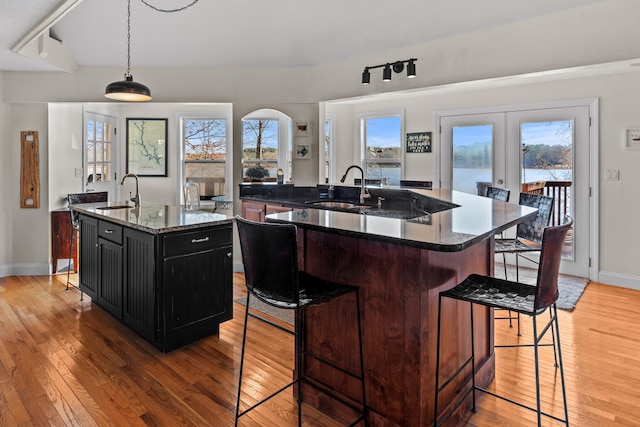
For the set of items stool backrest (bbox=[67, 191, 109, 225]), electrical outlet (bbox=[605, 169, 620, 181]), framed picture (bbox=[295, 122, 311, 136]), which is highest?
framed picture (bbox=[295, 122, 311, 136])

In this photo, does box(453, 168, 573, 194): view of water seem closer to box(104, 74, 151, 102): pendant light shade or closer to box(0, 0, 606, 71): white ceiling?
box(0, 0, 606, 71): white ceiling

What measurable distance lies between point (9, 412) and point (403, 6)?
14.0 ft

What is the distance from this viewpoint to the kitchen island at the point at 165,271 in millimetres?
2791

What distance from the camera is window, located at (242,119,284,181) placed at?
5715 mm

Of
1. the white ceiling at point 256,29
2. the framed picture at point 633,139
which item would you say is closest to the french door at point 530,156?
the framed picture at point 633,139

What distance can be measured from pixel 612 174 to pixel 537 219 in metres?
2.24

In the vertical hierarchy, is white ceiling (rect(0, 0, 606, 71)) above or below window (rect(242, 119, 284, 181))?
above

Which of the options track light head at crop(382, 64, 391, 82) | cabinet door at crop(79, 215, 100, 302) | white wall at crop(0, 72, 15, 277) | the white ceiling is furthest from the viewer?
white wall at crop(0, 72, 15, 277)

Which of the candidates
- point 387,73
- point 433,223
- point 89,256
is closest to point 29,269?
point 89,256

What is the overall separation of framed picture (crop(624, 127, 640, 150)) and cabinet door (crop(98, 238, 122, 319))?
205 inches

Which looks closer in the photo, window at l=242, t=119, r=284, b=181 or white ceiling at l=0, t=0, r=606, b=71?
white ceiling at l=0, t=0, r=606, b=71

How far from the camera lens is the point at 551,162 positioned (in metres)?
4.91

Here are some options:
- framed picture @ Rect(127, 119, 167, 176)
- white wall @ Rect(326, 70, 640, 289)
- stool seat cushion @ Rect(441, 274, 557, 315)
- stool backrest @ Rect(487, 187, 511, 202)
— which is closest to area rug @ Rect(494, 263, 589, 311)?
white wall @ Rect(326, 70, 640, 289)

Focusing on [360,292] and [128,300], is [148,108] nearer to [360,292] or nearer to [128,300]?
[128,300]
